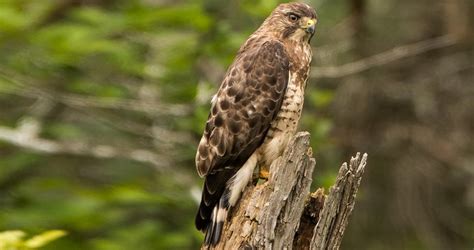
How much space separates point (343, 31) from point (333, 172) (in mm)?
1322

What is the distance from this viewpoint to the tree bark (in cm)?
484

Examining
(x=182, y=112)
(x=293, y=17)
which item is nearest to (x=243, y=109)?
(x=293, y=17)

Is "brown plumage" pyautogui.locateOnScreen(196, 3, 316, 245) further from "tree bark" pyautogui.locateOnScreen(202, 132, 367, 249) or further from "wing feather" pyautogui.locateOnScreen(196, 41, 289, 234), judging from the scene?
"tree bark" pyautogui.locateOnScreen(202, 132, 367, 249)

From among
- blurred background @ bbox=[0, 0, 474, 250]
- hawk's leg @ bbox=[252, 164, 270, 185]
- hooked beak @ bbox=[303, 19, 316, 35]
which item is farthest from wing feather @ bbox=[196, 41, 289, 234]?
blurred background @ bbox=[0, 0, 474, 250]

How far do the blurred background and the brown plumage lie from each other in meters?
1.41

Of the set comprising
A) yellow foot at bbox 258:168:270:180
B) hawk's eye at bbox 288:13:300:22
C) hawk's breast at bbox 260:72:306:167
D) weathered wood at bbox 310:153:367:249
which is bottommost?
weathered wood at bbox 310:153:367:249

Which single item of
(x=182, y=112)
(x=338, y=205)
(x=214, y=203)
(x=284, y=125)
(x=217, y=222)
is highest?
(x=182, y=112)

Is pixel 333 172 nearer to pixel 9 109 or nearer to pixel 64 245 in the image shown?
pixel 64 245

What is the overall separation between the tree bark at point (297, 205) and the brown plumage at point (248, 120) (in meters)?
0.69

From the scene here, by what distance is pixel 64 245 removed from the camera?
7.90 m

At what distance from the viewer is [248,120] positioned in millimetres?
5777

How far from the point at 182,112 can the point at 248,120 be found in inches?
85.6

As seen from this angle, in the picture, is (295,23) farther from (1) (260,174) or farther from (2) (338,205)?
(2) (338,205)

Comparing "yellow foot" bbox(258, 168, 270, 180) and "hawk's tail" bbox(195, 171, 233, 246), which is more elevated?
"yellow foot" bbox(258, 168, 270, 180)
